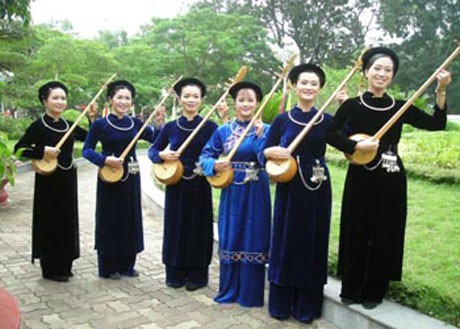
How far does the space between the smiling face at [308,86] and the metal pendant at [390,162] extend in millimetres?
689

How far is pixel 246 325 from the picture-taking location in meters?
4.00

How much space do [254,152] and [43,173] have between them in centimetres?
203

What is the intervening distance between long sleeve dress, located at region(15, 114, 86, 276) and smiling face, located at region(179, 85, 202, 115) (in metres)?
1.25

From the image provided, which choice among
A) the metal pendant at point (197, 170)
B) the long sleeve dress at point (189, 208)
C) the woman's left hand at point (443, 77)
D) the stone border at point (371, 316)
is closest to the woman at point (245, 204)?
the metal pendant at point (197, 170)

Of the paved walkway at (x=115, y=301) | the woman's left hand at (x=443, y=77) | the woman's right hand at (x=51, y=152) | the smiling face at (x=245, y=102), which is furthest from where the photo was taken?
the woman's right hand at (x=51, y=152)

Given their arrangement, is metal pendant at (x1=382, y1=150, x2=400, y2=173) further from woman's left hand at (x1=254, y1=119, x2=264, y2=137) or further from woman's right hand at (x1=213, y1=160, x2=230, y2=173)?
woman's right hand at (x1=213, y1=160, x2=230, y2=173)

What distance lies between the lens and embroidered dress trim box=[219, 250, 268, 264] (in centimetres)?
427

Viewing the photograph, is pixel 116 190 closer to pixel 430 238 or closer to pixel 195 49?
pixel 430 238

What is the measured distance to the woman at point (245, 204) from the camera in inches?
167

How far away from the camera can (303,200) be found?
3879 millimetres

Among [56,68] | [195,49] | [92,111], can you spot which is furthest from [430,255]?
[195,49]

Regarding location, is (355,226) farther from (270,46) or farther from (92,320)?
(270,46)

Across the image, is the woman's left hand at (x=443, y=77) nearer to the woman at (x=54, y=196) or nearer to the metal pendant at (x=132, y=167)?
the metal pendant at (x=132, y=167)

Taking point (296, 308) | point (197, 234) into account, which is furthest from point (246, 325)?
point (197, 234)
